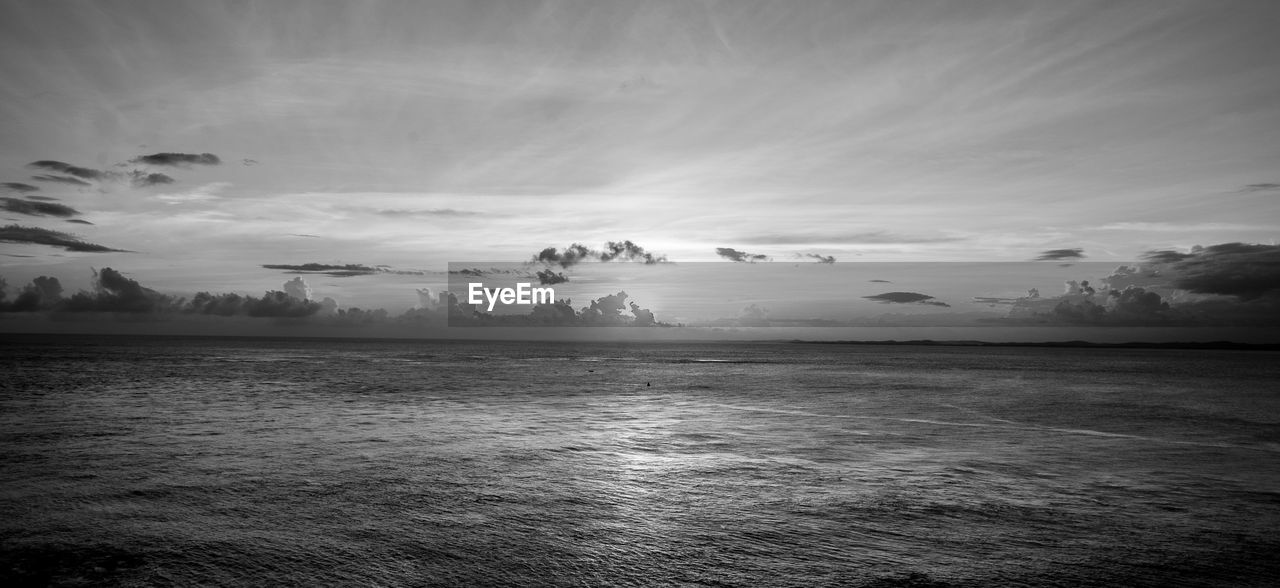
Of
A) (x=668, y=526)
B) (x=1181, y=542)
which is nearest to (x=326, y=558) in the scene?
(x=668, y=526)

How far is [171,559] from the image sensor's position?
11.8 meters

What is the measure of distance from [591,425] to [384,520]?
18.3 meters

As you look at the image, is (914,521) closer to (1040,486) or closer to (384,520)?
(1040,486)

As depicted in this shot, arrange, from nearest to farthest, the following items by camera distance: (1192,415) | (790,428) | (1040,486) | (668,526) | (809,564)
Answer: (809,564) → (668,526) → (1040,486) → (790,428) → (1192,415)

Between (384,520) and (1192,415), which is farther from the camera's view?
(1192,415)

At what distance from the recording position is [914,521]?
14297 mm

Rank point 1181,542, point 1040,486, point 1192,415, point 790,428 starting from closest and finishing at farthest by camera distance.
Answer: point 1181,542 → point 1040,486 → point 790,428 → point 1192,415

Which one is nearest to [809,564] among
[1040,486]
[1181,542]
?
[1181,542]

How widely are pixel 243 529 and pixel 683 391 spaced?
4674cm

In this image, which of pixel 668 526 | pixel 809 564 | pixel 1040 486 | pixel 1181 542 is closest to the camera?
pixel 809 564

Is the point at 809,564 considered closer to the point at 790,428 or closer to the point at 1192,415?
the point at 790,428

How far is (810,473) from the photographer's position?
19953mm

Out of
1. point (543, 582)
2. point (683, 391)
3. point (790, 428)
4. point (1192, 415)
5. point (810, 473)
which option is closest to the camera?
point (543, 582)

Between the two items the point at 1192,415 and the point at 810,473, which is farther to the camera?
the point at 1192,415
